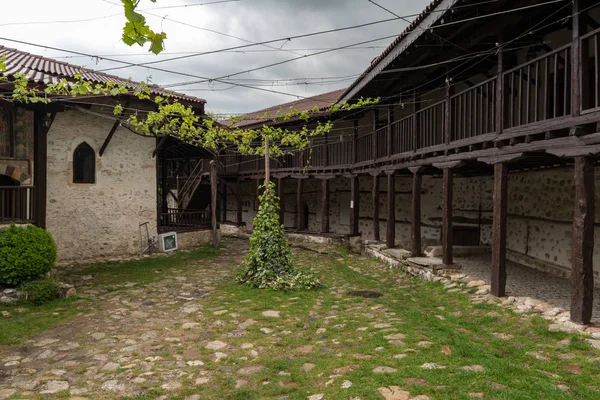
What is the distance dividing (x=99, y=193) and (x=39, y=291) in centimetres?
496

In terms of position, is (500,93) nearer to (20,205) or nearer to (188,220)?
(20,205)

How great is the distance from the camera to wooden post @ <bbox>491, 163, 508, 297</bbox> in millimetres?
6590

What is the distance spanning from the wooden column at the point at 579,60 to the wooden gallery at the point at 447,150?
0.02m

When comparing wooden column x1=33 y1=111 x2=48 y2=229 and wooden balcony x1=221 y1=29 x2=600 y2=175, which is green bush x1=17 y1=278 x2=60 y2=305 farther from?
wooden balcony x1=221 y1=29 x2=600 y2=175

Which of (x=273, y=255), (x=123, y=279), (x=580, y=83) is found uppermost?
(x=580, y=83)

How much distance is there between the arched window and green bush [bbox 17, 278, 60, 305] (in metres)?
4.62

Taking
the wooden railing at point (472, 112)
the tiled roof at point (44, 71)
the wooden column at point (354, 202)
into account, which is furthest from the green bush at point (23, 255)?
the wooden column at point (354, 202)

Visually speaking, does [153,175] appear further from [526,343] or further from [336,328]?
[526,343]

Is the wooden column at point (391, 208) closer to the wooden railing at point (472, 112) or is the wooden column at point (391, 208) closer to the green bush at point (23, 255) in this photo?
the wooden railing at point (472, 112)

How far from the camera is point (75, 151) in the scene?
11000mm

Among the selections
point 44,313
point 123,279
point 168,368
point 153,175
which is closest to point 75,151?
point 153,175

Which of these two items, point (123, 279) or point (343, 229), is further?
point (343, 229)

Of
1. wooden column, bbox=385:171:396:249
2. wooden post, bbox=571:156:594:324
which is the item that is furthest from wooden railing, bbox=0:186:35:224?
wooden post, bbox=571:156:594:324

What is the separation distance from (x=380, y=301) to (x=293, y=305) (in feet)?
5.32
